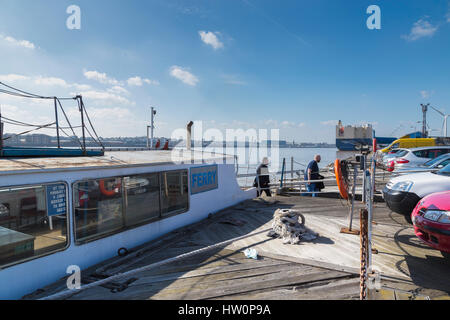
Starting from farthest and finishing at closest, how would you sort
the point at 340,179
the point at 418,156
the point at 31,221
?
the point at 418,156 < the point at 340,179 < the point at 31,221

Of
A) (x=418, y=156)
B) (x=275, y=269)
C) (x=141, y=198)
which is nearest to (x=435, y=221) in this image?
(x=275, y=269)

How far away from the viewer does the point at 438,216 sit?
4375 mm

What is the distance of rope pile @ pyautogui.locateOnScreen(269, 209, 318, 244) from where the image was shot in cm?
578

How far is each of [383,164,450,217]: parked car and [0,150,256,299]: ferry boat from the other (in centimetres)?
523

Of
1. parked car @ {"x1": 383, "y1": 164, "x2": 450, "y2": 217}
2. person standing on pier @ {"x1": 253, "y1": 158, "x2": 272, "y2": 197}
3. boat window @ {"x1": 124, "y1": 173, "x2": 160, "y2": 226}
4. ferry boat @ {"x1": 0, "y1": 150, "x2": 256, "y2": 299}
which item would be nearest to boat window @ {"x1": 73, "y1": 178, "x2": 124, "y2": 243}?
ferry boat @ {"x1": 0, "y1": 150, "x2": 256, "y2": 299}

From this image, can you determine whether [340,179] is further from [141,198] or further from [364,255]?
[141,198]

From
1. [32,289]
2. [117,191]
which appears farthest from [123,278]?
[117,191]

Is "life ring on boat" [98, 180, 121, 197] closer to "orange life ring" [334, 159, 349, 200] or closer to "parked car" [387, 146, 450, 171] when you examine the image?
"orange life ring" [334, 159, 349, 200]

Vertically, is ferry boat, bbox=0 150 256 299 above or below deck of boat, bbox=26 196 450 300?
above

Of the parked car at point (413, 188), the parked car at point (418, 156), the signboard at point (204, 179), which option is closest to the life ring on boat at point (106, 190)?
the signboard at point (204, 179)

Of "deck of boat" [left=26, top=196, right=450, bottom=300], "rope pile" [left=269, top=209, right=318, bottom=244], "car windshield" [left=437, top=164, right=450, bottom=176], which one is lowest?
"deck of boat" [left=26, top=196, right=450, bottom=300]

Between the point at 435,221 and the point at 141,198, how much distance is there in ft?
18.4
